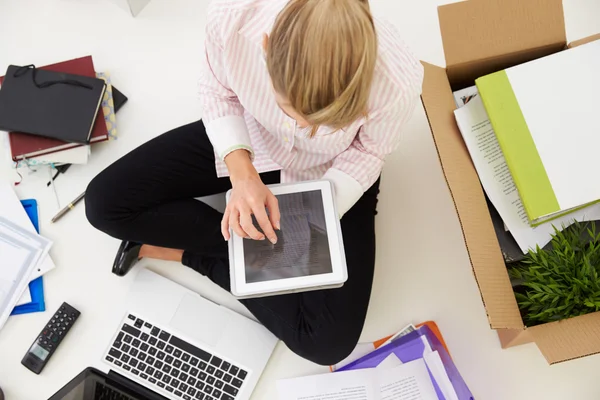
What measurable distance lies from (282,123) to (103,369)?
636 millimetres

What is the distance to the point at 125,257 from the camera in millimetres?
1115

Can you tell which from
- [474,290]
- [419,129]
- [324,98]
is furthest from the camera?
[419,129]

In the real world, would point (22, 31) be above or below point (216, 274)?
above

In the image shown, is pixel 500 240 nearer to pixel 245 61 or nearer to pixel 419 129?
pixel 419 129

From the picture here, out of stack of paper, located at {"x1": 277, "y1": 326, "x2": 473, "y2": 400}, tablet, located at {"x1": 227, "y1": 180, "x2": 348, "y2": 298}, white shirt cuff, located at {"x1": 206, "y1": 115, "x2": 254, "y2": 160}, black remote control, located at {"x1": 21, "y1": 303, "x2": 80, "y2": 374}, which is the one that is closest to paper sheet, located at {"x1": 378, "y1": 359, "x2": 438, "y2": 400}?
stack of paper, located at {"x1": 277, "y1": 326, "x2": 473, "y2": 400}

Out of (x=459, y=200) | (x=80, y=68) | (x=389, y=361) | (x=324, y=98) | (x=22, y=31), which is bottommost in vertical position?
(x=389, y=361)

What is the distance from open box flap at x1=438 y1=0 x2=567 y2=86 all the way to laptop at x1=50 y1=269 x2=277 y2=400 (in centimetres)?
68

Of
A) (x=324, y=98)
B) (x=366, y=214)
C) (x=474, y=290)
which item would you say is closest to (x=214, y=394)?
(x=366, y=214)

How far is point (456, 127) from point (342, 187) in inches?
11.3

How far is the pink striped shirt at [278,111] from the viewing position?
79 cm

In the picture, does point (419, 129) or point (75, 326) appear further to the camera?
point (419, 129)

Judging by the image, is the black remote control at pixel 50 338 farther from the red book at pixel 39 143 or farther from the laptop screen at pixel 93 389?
the red book at pixel 39 143

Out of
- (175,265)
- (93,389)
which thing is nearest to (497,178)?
(175,265)

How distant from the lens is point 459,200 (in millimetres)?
911
